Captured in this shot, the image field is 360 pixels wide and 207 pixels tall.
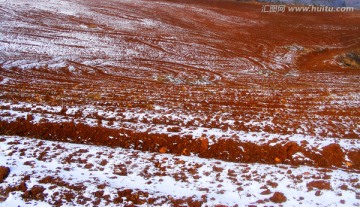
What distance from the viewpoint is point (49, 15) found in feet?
73.4

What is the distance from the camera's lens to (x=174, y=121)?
867 cm

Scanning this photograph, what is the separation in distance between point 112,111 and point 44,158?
2529 mm

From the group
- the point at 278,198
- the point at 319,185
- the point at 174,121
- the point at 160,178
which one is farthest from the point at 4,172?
the point at 319,185

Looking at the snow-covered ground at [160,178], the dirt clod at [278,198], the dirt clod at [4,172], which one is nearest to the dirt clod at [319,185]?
the snow-covered ground at [160,178]

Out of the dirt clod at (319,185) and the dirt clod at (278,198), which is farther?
the dirt clod at (319,185)

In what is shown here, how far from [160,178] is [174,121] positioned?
2.35m

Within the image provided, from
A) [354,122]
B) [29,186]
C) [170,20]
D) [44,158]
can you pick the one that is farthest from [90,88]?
[170,20]

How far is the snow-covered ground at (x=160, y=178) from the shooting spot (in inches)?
235

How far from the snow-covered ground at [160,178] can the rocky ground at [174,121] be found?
0.02 metres

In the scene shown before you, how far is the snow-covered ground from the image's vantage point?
598 centimetres

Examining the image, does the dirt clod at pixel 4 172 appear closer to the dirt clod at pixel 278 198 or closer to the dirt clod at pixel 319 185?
the dirt clod at pixel 278 198

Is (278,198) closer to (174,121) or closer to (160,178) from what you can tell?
(160,178)

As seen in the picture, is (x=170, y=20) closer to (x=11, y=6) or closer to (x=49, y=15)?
(x=49, y=15)

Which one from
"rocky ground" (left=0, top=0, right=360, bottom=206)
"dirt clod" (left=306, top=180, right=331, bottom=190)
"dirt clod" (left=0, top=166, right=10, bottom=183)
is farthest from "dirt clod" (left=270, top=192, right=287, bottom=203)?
"dirt clod" (left=0, top=166, right=10, bottom=183)
